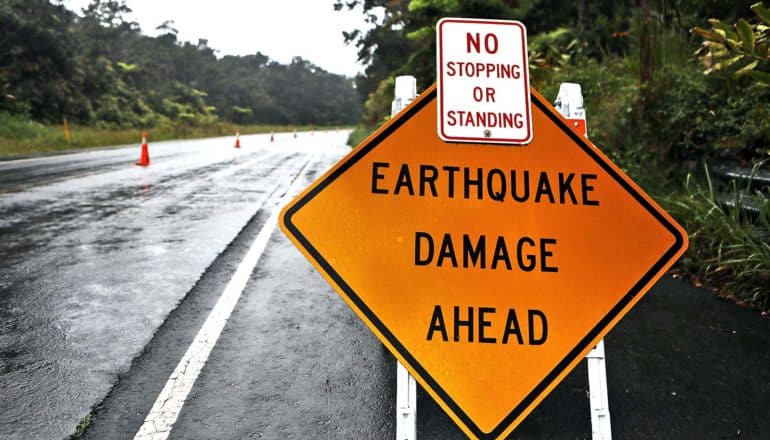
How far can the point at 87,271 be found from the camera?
5391mm

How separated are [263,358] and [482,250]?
1.80m

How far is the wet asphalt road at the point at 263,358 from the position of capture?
9.12 ft

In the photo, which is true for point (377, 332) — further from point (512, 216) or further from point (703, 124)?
point (703, 124)

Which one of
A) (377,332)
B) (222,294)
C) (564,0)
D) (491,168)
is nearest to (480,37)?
(491,168)

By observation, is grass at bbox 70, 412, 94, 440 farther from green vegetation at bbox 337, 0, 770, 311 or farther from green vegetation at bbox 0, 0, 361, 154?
green vegetation at bbox 0, 0, 361, 154

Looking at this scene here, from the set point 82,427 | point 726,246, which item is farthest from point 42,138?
point 726,246

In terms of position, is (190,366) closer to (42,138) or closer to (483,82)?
(483,82)

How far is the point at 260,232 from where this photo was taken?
7301 millimetres

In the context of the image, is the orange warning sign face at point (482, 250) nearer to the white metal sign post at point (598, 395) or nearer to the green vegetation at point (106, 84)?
the white metal sign post at point (598, 395)

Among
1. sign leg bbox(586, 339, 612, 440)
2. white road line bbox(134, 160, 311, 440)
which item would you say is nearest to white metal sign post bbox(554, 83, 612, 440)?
sign leg bbox(586, 339, 612, 440)

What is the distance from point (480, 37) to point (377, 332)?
1153 millimetres

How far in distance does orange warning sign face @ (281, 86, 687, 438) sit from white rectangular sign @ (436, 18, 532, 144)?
6cm

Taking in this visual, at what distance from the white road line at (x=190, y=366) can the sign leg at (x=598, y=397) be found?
174cm

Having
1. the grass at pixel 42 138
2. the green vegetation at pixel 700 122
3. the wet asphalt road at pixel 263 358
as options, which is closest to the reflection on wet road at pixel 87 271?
the wet asphalt road at pixel 263 358
